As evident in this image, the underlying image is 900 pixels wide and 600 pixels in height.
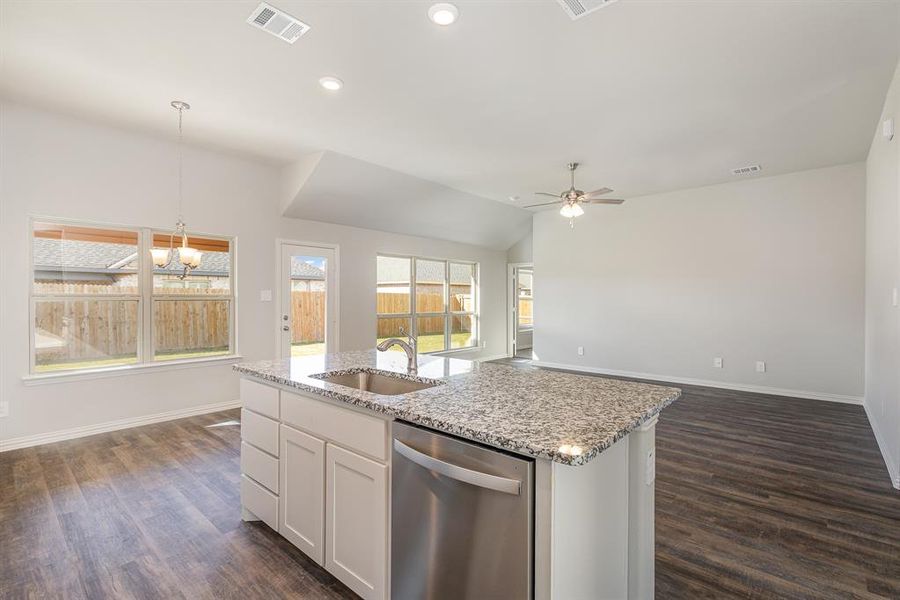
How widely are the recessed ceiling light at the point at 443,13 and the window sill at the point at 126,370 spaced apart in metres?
4.17

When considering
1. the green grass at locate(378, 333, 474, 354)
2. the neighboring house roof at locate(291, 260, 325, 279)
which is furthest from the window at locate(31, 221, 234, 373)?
the green grass at locate(378, 333, 474, 354)

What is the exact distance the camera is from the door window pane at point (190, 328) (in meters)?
4.52

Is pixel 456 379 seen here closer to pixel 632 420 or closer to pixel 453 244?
pixel 632 420

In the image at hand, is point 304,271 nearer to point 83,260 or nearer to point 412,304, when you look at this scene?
point 412,304

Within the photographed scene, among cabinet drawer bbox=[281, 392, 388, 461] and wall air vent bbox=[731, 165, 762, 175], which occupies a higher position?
wall air vent bbox=[731, 165, 762, 175]

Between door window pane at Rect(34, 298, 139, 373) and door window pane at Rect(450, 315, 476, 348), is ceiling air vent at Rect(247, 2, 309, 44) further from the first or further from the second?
door window pane at Rect(450, 315, 476, 348)

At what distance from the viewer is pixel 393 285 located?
7.05 m

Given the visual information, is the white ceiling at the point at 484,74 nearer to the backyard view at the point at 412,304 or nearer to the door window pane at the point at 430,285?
the backyard view at the point at 412,304

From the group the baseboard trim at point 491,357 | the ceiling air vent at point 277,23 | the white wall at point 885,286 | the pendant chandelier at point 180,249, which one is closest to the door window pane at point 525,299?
the baseboard trim at point 491,357

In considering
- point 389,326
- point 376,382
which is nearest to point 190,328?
point 389,326

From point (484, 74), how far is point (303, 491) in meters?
2.75

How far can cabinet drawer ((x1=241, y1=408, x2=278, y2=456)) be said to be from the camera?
87.7 inches

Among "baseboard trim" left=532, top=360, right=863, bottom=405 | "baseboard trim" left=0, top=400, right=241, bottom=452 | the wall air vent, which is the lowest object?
"baseboard trim" left=0, top=400, right=241, bottom=452

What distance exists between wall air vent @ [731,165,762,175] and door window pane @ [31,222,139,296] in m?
6.72
